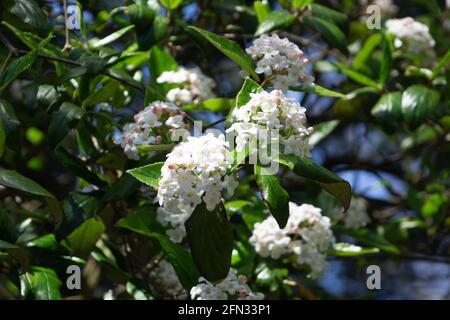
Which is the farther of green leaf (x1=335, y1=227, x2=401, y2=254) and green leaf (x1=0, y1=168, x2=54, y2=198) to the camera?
green leaf (x1=335, y1=227, x2=401, y2=254)

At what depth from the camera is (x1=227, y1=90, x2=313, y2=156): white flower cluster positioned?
1946mm

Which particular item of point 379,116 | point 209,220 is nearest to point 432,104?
point 379,116

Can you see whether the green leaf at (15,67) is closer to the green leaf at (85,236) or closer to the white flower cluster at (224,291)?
the green leaf at (85,236)

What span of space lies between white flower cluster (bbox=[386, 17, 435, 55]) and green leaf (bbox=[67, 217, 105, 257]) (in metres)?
1.54

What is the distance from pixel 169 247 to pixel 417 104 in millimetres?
1147

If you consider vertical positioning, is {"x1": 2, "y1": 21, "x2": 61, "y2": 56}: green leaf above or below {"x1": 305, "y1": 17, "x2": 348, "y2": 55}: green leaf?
above

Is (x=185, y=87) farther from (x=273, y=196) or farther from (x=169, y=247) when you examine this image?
(x=273, y=196)

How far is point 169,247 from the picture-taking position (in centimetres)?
239

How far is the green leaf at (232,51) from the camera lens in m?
2.29

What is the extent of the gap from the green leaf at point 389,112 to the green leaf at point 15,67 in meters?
1.36

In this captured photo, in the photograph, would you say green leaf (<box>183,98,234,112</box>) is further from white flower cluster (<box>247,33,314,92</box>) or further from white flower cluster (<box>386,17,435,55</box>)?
white flower cluster (<box>386,17,435,55</box>)

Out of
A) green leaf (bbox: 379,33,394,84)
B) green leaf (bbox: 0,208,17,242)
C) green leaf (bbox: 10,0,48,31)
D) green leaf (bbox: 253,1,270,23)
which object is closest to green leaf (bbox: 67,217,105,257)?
green leaf (bbox: 0,208,17,242)
